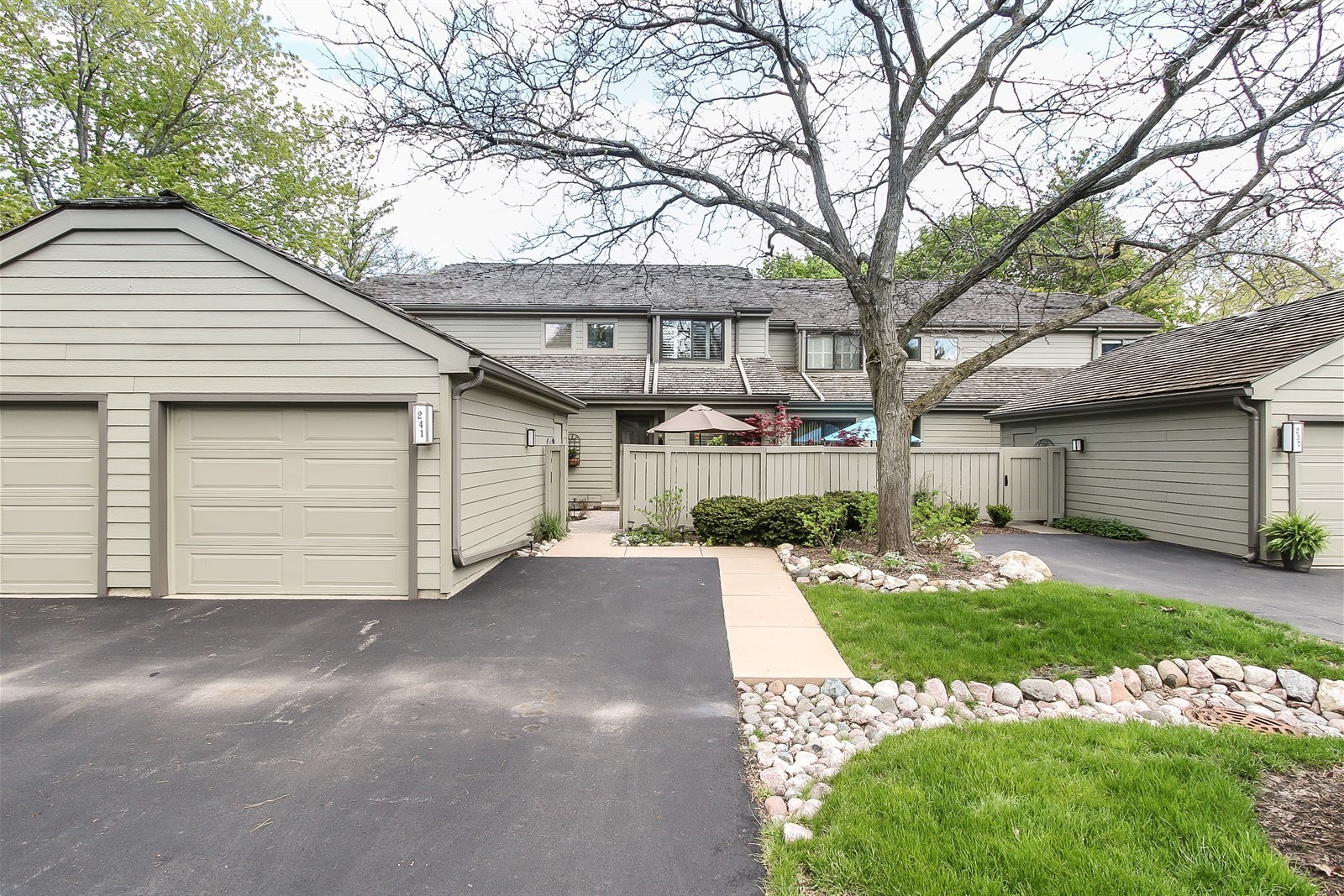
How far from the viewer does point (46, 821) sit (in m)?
2.55

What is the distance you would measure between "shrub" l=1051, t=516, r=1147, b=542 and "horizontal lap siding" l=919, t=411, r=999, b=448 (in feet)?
15.3

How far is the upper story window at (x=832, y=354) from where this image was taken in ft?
54.5

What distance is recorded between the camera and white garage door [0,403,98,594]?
595 cm

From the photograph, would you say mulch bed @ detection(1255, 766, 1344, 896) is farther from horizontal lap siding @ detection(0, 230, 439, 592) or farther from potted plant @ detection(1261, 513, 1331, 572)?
potted plant @ detection(1261, 513, 1331, 572)

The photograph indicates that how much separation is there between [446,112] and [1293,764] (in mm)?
9642

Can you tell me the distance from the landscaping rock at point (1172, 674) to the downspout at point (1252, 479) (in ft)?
18.8

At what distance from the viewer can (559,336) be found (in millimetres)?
15688

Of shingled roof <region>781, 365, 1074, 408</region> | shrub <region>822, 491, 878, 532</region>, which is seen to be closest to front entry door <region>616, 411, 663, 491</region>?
shingled roof <region>781, 365, 1074, 408</region>

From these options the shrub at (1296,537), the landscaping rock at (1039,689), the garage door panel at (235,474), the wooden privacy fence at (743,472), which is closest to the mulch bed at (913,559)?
the wooden privacy fence at (743,472)

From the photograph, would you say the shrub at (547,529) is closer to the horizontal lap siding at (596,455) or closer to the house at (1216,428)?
the horizontal lap siding at (596,455)

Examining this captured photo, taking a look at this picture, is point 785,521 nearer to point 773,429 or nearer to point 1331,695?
point 773,429

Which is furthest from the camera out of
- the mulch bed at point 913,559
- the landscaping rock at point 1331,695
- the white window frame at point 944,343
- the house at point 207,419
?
the white window frame at point 944,343

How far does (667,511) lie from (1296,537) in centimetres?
863

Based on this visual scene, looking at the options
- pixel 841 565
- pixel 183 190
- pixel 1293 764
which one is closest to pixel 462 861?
pixel 1293 764
